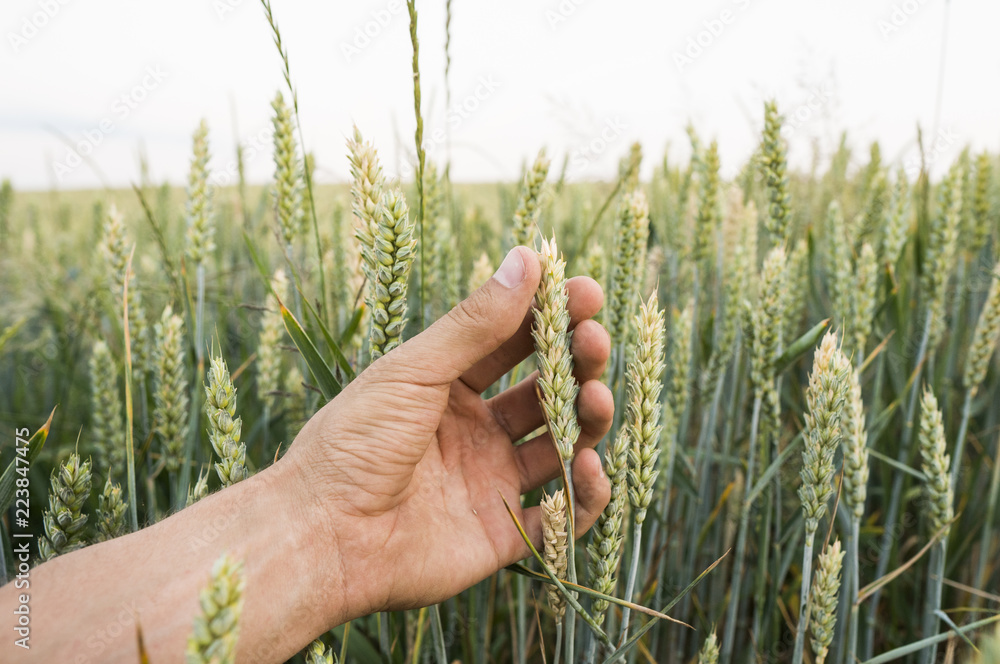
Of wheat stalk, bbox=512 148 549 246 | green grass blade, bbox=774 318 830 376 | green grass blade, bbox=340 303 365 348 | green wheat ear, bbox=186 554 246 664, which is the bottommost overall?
green wheat ear, bbox=186 554 246 664

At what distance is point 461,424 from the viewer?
1418mm

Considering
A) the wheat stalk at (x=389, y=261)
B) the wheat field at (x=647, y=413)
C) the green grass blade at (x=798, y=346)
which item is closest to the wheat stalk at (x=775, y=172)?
the wheat field at (x=647, y=413)

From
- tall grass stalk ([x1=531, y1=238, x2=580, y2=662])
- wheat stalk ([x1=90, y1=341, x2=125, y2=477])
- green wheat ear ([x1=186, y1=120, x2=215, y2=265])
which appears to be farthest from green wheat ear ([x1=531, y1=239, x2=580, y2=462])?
wheat stalk ([x1=90, y1=341, x2=125, y2=477])

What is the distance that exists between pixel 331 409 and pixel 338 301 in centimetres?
99

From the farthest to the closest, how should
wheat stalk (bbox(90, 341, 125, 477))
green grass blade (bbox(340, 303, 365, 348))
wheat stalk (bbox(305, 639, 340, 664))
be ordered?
1. wheat stalk (bbox(90, 341, 125, 477))
2. green grass blade (bbox(340, 303, 365, 348))
3. wheat stalk (bbox(305, 639, 340, 664))

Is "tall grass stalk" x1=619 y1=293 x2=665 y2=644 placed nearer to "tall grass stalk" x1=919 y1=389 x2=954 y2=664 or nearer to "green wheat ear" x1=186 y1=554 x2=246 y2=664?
"green wheat ear" x1=186 y1=554 x2=246 y2=664

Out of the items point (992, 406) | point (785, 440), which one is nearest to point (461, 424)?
point (785, 440)

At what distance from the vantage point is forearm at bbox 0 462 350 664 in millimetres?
861

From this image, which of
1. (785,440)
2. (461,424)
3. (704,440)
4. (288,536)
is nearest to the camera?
(288,536)

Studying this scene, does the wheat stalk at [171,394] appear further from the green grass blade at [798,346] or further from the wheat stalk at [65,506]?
the green grass blade at [798,346]

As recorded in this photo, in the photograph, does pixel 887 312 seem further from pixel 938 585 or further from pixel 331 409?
pixel 331 409

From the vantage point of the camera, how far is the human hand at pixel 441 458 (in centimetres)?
103

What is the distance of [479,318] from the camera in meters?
1.05

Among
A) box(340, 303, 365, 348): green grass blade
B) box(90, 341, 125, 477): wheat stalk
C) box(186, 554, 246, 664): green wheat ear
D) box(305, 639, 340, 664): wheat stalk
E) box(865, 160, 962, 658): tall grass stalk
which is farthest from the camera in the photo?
box(865, 160, 962, 658): tall grass stalk
